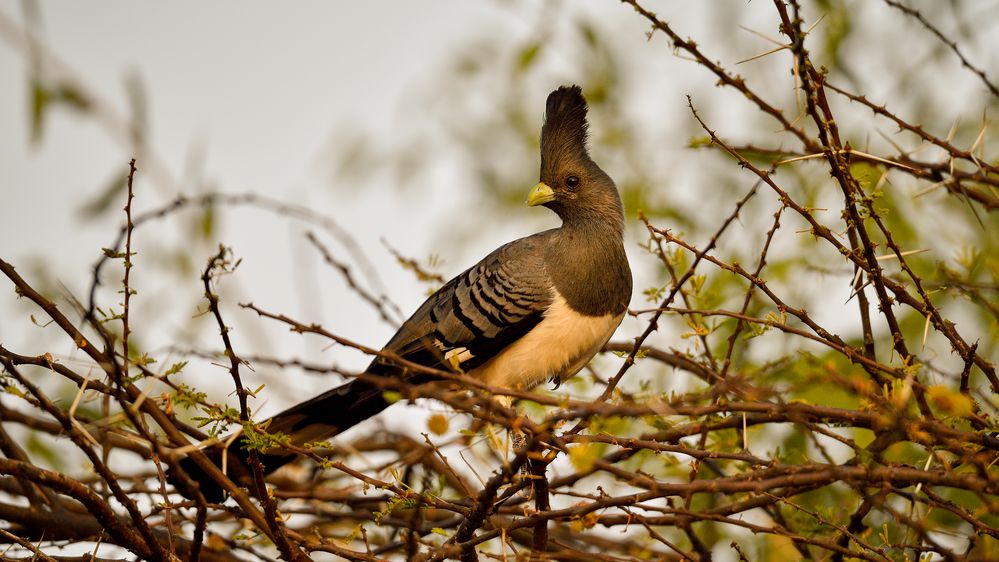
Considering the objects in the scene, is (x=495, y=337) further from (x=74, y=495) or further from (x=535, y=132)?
(x=535, y=132)

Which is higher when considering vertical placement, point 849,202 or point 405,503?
point 849,202

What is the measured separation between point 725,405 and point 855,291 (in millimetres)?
776

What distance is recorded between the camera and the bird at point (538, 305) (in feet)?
13.0

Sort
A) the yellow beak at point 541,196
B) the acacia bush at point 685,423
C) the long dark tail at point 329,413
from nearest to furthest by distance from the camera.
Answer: the acacia bush at point 685,423 < the long dark tail at point 329,413 < the yellow beak at point 541,196

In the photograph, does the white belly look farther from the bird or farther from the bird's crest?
the bird's crest

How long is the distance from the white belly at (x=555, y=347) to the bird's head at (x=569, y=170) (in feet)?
1.63

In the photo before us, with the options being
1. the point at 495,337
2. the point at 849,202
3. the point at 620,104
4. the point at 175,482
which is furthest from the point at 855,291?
the point at 620,104

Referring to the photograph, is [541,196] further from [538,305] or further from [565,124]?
[538,305]

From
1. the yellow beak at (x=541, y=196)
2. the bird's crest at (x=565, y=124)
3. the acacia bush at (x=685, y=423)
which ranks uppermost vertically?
the bird's crest at (x=565, y=124)

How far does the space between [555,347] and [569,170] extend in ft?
2.82

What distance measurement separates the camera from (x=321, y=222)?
354 centimetres

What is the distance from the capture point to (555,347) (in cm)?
394

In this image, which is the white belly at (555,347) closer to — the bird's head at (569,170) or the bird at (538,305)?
the bird at (538,305)

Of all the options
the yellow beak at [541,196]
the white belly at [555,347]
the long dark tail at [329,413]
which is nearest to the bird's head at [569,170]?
the yellow beak at [541,196]
